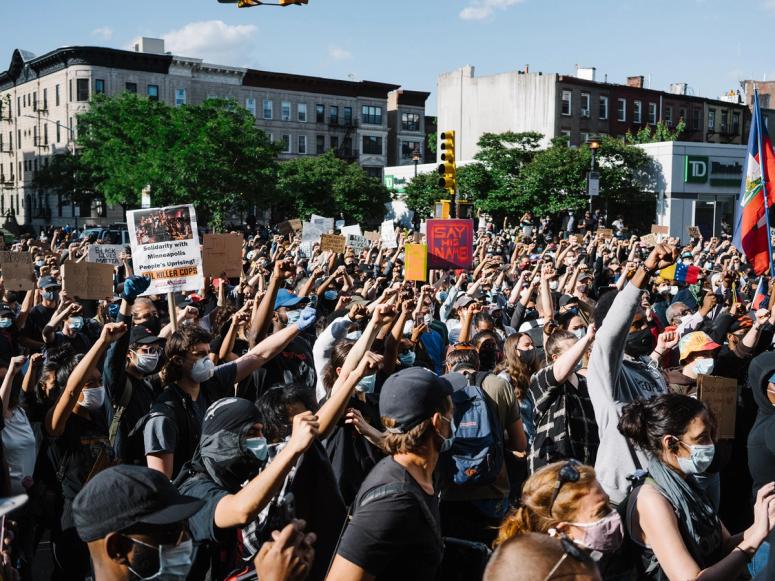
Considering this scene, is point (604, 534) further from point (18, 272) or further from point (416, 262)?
point (18, 272)

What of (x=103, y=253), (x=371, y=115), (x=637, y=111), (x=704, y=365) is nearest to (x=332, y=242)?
(x=103, y=253)

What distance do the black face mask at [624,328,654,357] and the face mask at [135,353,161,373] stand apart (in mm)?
3106

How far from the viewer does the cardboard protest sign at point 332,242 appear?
13031 mm

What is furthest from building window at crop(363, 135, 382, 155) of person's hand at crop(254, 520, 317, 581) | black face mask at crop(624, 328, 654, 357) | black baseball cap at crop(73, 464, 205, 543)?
person's hand at crop(254, 520, 317, 581)

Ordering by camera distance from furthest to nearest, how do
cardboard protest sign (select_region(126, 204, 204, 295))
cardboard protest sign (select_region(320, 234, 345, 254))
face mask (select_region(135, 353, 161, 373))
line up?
cardboard protest sign (select_region(320, 234, 345, 254)) → cardboard protest sign (select_region(126, 204, 204, 295)) → face mask (select_region(135, 353, 161, 373))

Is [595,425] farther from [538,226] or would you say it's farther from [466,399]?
[538,226]

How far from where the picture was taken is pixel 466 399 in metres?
5.01

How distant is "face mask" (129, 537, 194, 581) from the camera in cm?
276

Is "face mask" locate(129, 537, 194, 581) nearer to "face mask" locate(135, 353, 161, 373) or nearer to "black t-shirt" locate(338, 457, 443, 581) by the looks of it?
"black t-shirt" locate(338, 457, 443, 581)

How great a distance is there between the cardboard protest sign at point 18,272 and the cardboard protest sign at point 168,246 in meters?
2.16

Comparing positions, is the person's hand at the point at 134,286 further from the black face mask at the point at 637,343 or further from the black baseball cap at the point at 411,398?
the black baseball cap at the point at 411,398

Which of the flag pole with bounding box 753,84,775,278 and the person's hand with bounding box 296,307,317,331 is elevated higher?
the flag pole with bounding box 753,84,775,278

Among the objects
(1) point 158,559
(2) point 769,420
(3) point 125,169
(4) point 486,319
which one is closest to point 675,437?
(2) point 769,420

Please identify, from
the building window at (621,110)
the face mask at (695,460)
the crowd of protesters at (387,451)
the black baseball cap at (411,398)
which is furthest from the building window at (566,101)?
the black baseball cap at (411,398)
